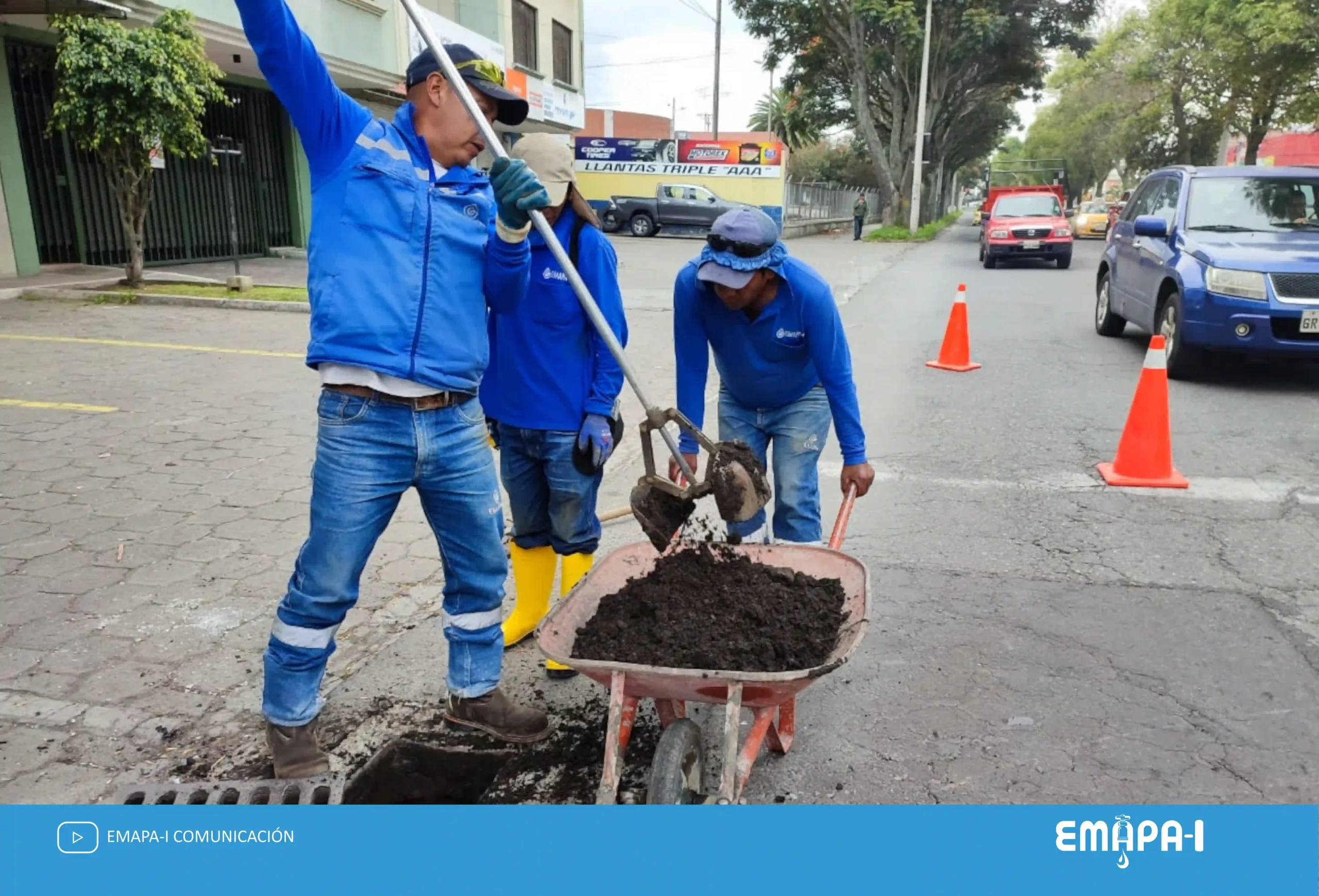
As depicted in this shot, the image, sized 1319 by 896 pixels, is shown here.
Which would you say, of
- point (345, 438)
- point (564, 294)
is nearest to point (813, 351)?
point (564, 294)

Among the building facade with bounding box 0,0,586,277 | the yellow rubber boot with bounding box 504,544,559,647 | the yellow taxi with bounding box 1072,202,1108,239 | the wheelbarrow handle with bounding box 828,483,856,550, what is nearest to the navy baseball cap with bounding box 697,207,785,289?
the wheelbarrow handle with bounding box 828,483,856,550

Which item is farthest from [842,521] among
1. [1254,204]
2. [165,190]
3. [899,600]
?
[165,190]

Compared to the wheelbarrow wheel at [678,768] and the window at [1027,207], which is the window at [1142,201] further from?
the window at [1027,207]

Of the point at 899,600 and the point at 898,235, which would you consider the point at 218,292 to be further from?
the point at 898,235

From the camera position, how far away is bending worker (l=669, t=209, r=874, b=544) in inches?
128

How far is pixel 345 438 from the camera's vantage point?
2.58 m

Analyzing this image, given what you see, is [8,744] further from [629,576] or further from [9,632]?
[629,576]

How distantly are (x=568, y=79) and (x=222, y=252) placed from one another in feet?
54.2

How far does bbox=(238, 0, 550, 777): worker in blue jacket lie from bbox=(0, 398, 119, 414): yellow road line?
514 centimetres

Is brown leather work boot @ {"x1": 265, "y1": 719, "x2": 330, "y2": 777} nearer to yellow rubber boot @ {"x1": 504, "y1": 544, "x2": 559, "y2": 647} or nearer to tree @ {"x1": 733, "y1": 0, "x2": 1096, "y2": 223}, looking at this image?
yellow rubber boot @ {"x1": 504, "y1": 544, "x2": 559, "y2": 647}

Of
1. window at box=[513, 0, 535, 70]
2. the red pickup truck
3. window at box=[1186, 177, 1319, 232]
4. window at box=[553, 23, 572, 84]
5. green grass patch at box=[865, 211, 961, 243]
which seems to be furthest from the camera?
green grass patch at box=[865, 211, 961, 243]

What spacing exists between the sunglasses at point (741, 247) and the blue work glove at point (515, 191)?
2.57 ft

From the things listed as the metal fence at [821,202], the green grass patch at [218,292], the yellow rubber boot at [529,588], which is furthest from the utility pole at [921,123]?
the yellow rubber boot at [529,588]

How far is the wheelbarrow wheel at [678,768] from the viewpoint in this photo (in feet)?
7.62
